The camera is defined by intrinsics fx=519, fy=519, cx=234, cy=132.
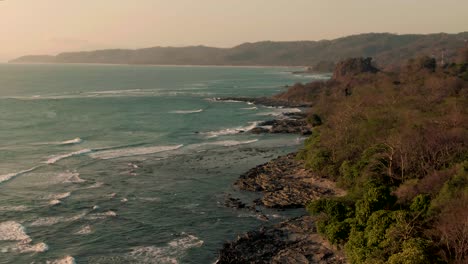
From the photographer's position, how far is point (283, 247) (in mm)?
32906

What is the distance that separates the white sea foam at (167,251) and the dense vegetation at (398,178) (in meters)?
8.62

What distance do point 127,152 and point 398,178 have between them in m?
36.0

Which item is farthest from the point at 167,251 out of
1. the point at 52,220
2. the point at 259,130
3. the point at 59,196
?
the point at 259,130

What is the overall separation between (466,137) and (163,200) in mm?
25643

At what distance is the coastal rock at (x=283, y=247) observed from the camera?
102ft

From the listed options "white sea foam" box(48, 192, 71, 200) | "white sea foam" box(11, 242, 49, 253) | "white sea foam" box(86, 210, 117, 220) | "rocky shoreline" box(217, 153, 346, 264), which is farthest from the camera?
"white sea foam" box(48, 192, 71, 200)

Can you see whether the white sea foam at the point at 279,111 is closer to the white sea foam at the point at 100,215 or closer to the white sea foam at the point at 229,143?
the white sea foam at the point at 229,143

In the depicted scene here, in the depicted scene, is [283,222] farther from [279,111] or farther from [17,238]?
[279,111]

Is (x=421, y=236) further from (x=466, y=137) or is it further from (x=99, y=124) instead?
(x=99, y=124)

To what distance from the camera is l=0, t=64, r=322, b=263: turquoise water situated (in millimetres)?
34625

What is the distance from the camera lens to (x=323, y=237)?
110ft

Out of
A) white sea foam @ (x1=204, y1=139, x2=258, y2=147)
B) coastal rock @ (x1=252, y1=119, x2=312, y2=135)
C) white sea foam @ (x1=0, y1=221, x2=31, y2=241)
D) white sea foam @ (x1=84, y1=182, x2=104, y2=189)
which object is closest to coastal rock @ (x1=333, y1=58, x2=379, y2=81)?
coastal rock @ (x1=252, y1=119, x2=312, y2=135)

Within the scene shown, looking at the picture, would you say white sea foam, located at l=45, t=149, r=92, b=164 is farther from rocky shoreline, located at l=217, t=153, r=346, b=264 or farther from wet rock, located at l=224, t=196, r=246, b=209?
wet rock, located at l=224, t=196, r=246, b=209

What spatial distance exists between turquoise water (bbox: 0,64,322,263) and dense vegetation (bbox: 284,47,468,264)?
7921mm
